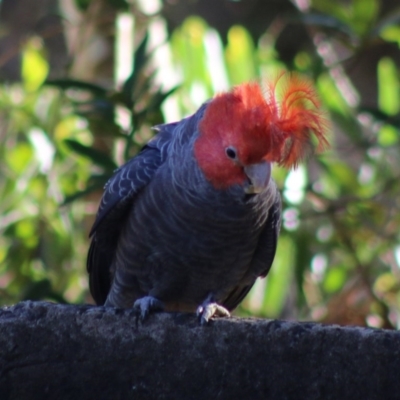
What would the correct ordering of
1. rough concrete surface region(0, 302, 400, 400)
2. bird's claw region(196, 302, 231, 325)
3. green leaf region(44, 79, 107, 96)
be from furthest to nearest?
green leaf region(44, 79, 107, 96) → bird's claw region(196, 302, 231, 325) → rough concrete surface region(0, 302, 400, 400)

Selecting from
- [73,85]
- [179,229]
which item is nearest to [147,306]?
[179,229]

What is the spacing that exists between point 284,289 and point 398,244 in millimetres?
777

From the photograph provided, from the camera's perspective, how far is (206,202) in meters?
3.23

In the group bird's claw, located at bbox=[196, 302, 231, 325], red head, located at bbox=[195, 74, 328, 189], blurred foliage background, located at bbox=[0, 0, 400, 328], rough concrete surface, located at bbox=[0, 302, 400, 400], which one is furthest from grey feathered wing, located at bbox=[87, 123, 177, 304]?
rough concrete surface, located at bbox=[0, 302, 400, 400]

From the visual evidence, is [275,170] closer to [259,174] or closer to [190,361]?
[259,174]

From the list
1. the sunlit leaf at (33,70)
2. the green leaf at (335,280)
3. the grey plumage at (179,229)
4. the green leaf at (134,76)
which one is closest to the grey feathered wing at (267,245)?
the grey plumage at (179,229)

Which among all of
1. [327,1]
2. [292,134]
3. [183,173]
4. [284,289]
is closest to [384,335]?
[292,134]

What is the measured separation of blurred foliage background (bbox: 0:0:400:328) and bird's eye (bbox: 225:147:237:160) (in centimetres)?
152

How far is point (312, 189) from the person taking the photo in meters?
4.75

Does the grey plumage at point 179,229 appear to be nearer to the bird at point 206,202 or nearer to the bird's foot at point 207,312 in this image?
the bird at point 206,202

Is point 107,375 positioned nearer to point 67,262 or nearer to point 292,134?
point 292,134

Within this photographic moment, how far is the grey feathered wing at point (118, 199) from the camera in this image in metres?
3.48

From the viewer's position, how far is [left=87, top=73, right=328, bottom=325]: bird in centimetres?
304

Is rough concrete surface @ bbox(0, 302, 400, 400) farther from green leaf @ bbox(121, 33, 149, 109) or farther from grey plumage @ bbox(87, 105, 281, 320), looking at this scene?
green leaf @ bbox(121, 33, 149, 109)
